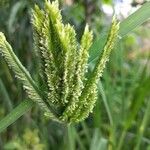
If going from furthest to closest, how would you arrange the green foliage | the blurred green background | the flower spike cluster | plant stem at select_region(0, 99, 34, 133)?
the green foliage
the blurred green background
plant stem at select_region(0, 99, 34, 133)
the flower spike cluster

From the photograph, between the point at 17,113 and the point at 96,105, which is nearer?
the point at 17,113

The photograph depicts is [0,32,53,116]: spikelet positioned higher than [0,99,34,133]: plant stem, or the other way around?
[0,32,53,116]: spikelet

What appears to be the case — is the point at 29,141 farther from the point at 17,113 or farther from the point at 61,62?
the point at 61,62

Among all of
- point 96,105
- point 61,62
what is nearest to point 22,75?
point 61,62

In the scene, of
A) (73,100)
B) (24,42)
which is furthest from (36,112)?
(73,100)

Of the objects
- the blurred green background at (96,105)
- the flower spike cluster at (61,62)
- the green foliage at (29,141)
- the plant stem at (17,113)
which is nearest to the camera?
the flower spike cluster at (61,62)

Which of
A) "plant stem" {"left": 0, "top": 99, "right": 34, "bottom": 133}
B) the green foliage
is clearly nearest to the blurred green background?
the green foliage

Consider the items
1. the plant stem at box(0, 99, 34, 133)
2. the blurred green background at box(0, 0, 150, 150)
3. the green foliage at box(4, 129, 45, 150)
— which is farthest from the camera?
the green foliage at box(4, 129, 45, 150)

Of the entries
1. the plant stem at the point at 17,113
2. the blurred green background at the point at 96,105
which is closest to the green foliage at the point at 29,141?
the blurred green background at the point at 96,105

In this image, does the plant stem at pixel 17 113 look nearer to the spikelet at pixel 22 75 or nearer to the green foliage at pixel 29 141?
the spikelet at pixel 22 75

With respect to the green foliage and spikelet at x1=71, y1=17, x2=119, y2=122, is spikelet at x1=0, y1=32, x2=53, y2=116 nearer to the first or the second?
spikelet at x1=71, y1=17, x2=119, y2=122
